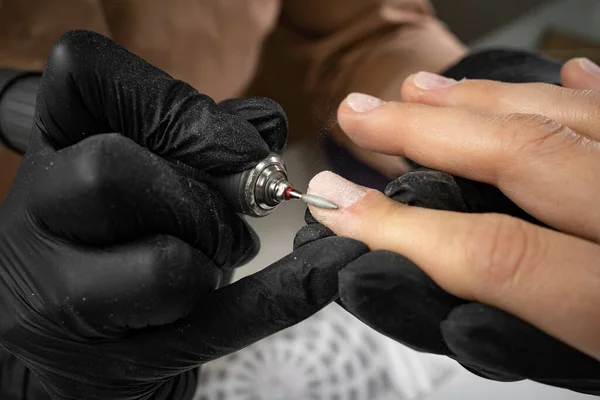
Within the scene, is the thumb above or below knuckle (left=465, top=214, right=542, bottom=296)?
above

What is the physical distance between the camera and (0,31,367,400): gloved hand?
15.3 inches

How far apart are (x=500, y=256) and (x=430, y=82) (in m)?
0.27

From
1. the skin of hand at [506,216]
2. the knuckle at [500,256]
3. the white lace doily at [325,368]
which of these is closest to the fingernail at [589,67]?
the skin of hand at [506,216]

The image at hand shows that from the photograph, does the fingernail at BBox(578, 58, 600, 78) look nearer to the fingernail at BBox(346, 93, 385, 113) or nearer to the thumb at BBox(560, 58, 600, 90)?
the thumb at BBox(560, 58, 600, 90)

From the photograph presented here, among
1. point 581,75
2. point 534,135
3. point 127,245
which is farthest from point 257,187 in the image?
point 581,75

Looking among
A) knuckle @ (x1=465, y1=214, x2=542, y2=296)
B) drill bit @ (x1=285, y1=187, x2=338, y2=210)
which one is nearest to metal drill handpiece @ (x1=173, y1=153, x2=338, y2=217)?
drill bit @ (x1=285, y1=187, x2=338, y2=210)

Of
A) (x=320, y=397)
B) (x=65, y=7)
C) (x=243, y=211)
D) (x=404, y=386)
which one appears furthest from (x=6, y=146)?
(x=404, y=386)

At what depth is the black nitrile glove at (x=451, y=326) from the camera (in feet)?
1.21

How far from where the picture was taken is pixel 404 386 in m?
0.81

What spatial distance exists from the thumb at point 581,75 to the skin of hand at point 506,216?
10 cm

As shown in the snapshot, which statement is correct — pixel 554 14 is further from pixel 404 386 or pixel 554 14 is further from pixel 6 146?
pixel 6 146

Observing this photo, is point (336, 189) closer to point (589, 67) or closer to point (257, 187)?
point (257, 187)

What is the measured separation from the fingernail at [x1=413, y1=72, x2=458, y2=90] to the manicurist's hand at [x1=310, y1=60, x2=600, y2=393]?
8cm

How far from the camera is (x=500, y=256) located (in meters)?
0.38
